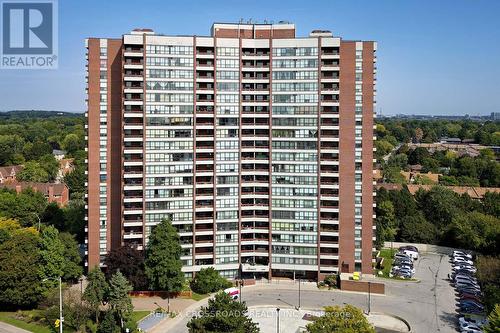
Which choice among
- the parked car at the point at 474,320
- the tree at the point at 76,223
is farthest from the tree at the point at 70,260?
the parked car at the point at 474,320

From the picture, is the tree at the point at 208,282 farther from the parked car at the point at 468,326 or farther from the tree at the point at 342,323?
the parked car at the point at 468,326

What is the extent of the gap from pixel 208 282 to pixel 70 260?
65.6 feet

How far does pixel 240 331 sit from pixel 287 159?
1289 inches

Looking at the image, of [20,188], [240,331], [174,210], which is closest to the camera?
[240,331]

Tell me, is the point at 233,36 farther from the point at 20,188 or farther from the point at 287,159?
the point at 20,188

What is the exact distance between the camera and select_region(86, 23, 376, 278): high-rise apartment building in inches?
2800

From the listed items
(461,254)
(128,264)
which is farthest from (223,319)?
(461,254)

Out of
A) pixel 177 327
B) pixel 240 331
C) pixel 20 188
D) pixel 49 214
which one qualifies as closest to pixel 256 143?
pixel 177 327

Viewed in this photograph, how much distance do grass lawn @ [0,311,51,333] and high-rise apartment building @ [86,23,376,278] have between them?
14.3 m

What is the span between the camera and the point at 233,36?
75.3 metres

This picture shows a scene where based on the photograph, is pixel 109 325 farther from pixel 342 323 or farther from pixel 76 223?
pixel 76 223

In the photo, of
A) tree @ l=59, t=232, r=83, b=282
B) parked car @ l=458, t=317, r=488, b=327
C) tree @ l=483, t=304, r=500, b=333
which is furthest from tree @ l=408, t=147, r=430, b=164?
tree @ l=483, t=304, r=500, b=333

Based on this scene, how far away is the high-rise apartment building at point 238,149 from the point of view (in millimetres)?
71125

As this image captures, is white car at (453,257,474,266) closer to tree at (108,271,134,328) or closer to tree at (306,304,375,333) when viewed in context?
tree at (306,304,375,333)
